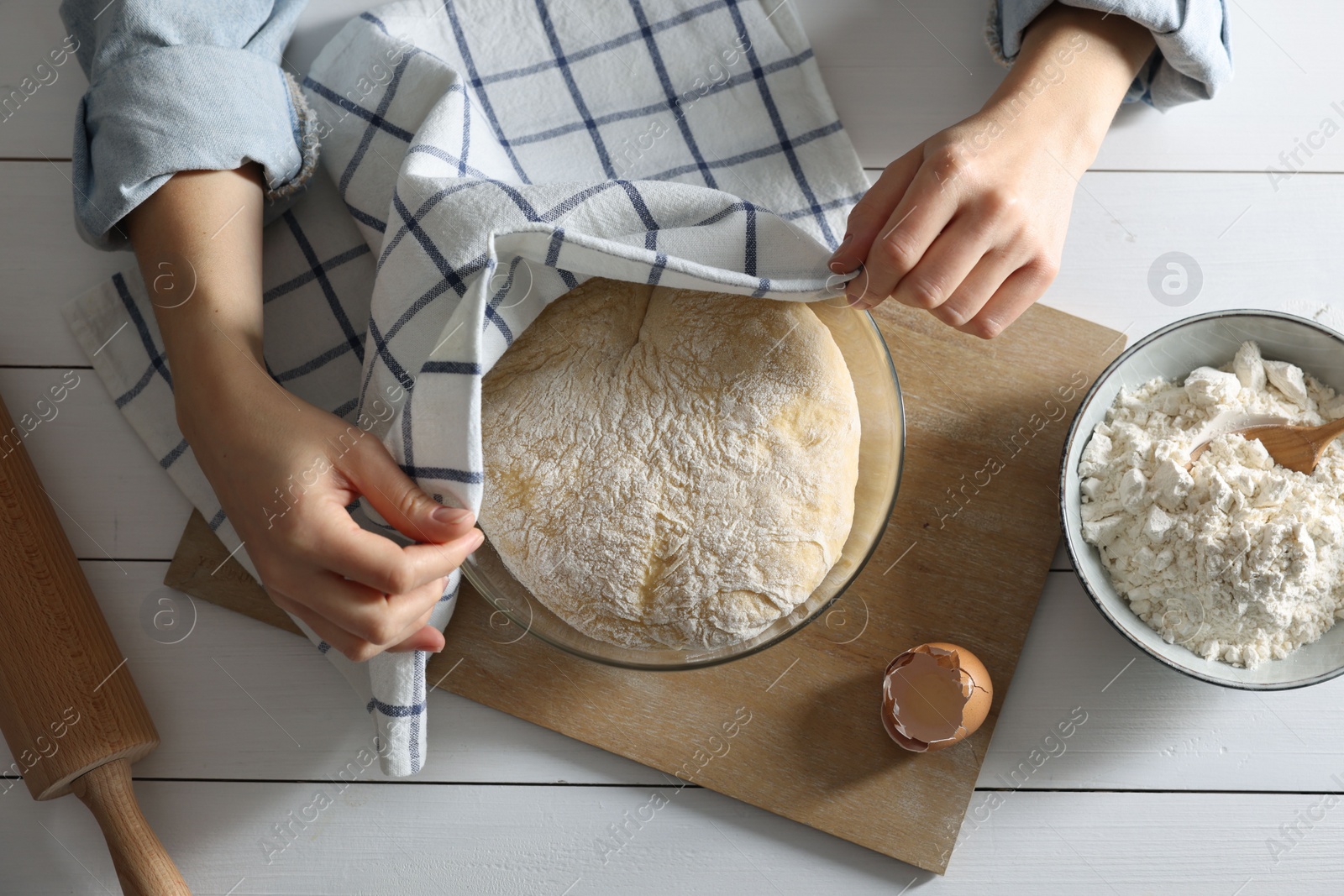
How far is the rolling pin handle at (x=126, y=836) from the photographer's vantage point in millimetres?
681

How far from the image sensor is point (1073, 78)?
2.21ft

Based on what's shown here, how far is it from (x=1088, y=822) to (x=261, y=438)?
0.78 metres

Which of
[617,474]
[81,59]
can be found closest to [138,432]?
[81,59]

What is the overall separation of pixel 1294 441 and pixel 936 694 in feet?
1.13

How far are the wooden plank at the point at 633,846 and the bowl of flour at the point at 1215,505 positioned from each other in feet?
0.60

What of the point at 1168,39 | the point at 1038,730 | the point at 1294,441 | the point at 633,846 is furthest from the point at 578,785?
the point at 1168,39

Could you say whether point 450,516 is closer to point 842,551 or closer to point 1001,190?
point 842,551

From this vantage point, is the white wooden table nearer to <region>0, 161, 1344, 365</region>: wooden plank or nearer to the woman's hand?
→ <region>0, 161, 1344, 365</region>: wooden plank

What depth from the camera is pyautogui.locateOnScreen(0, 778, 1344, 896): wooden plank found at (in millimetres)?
736

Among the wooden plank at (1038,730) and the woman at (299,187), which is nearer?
the woman at (299,187)

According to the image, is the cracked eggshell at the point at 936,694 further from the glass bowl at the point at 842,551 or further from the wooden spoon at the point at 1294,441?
the wooden spoon at the point at 1294,441

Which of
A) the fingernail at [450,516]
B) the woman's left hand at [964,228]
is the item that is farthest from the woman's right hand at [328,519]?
the woman's left hand at [964,228]

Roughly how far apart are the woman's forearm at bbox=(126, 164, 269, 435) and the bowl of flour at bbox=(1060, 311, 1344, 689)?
68 centimetres

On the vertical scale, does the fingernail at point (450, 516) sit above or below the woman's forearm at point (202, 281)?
below
